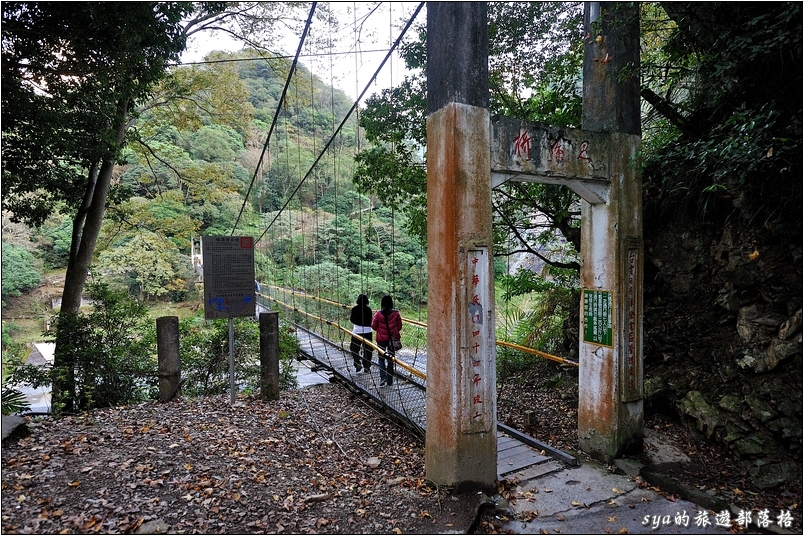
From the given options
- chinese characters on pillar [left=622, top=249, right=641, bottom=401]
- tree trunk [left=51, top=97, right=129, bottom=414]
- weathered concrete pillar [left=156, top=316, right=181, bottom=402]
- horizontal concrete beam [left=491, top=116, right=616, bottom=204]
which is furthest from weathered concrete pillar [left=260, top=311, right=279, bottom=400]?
chinese characters on pillar [left=622, top=249, right=641, bottom=401]

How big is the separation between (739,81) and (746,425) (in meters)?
2.23

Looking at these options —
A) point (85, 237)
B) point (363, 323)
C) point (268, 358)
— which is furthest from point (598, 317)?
point (85, 237)

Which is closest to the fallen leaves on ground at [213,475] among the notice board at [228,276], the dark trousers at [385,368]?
the dark trousers at [385,368]

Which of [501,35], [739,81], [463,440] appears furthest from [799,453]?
[501,35]

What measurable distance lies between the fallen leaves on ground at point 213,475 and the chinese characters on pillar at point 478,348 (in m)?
0.55

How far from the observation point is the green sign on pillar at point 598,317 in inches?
118

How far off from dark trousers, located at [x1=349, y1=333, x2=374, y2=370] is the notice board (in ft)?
4.80

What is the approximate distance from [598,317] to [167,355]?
3.96 meters

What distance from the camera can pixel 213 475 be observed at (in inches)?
106

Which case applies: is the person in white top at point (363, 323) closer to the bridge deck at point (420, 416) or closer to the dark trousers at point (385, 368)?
the bridge deck at point (420, 416)

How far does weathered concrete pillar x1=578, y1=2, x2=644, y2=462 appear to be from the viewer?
2.97 m

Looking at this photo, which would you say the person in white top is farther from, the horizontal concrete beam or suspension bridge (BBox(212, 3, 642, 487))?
the horizontal concrete beam

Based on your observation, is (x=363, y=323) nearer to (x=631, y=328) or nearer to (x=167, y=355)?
(x=167, y=355)

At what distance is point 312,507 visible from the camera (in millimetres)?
2432
